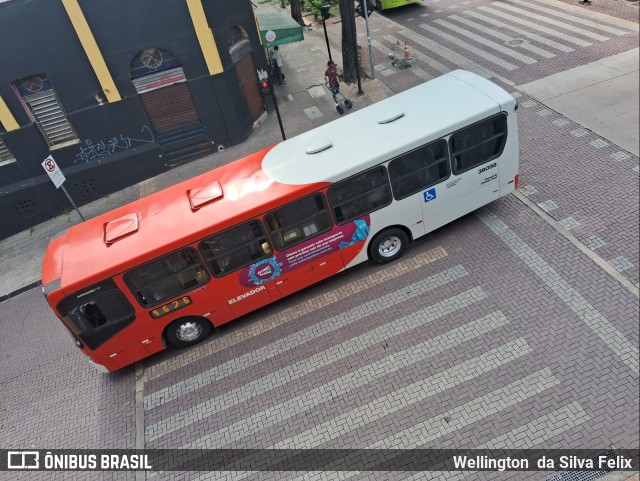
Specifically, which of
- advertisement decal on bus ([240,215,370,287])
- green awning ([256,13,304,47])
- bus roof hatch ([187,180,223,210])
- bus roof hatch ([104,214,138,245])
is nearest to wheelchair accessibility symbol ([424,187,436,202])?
advertisement decal on bus ([240,215,370,287])

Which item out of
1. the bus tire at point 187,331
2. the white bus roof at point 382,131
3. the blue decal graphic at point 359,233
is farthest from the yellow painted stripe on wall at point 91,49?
the blue decal graphic at point 359,233

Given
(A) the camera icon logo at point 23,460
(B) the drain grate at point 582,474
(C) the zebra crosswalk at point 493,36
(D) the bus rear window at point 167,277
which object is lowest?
(A) the camera icon logo at point 23,460

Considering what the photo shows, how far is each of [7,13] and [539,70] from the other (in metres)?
16.3

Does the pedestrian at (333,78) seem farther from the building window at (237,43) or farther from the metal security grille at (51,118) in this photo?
the metal security grille at (51,118)

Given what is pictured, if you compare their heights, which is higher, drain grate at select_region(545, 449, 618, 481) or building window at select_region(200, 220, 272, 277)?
building window at select_region(200, 220, 272, 277)

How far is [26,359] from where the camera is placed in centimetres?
1069

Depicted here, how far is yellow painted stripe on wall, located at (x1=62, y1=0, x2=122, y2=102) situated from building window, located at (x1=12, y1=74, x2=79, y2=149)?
1.43 m

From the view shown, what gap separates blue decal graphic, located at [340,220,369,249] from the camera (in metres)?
9.71

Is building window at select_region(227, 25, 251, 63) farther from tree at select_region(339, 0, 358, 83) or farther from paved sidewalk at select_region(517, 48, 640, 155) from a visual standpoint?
paved sidewalk at select_region(517, 48, 640, 155)

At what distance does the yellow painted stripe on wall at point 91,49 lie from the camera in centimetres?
1295

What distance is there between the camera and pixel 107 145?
15.2 m

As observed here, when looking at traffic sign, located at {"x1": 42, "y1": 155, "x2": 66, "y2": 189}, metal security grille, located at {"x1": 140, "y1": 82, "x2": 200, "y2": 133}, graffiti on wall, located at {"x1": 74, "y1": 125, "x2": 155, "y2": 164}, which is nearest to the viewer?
traffic sign, located at {"x1": 42, "y1": 155, "x2": 66, "y2": 189}

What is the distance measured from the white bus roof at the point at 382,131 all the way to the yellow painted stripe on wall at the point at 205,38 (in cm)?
628

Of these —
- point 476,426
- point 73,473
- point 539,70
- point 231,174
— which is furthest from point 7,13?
point 539,70
